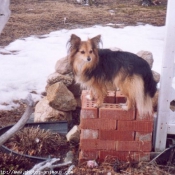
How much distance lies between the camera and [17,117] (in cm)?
478

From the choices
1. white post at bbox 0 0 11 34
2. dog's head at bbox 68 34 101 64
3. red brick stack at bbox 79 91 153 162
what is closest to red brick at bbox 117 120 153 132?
red brick stack at bbox 79 91 153 162

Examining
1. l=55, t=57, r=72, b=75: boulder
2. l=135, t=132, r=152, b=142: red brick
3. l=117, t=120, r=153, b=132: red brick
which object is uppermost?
l=55, t=57, r=72, b=75: boulder

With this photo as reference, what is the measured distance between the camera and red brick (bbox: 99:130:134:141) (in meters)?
3.58

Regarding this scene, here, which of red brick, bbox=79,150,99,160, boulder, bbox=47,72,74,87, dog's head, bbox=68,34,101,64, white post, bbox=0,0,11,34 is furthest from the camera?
boulder, bbox=47,72,74,87

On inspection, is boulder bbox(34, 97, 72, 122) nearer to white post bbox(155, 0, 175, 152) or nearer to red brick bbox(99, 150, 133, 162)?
red brick bbox(99, 150, 133, 162)

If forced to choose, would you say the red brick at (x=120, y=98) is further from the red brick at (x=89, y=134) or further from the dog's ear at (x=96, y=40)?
the dog's ear at (x=96, y=40)

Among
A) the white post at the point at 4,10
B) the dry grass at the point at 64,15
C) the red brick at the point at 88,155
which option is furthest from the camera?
the dry grass at the point at 64,15

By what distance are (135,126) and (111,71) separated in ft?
1.75

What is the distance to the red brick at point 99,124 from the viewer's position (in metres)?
3.55

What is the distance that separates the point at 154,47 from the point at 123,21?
2171 millimetres

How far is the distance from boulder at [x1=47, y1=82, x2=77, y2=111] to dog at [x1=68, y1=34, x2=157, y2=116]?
2.81 feet

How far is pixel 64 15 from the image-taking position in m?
10.0

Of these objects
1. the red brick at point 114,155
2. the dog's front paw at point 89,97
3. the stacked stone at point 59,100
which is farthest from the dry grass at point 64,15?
the red brick at point 114,155

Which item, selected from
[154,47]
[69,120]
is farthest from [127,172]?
[154,47]
